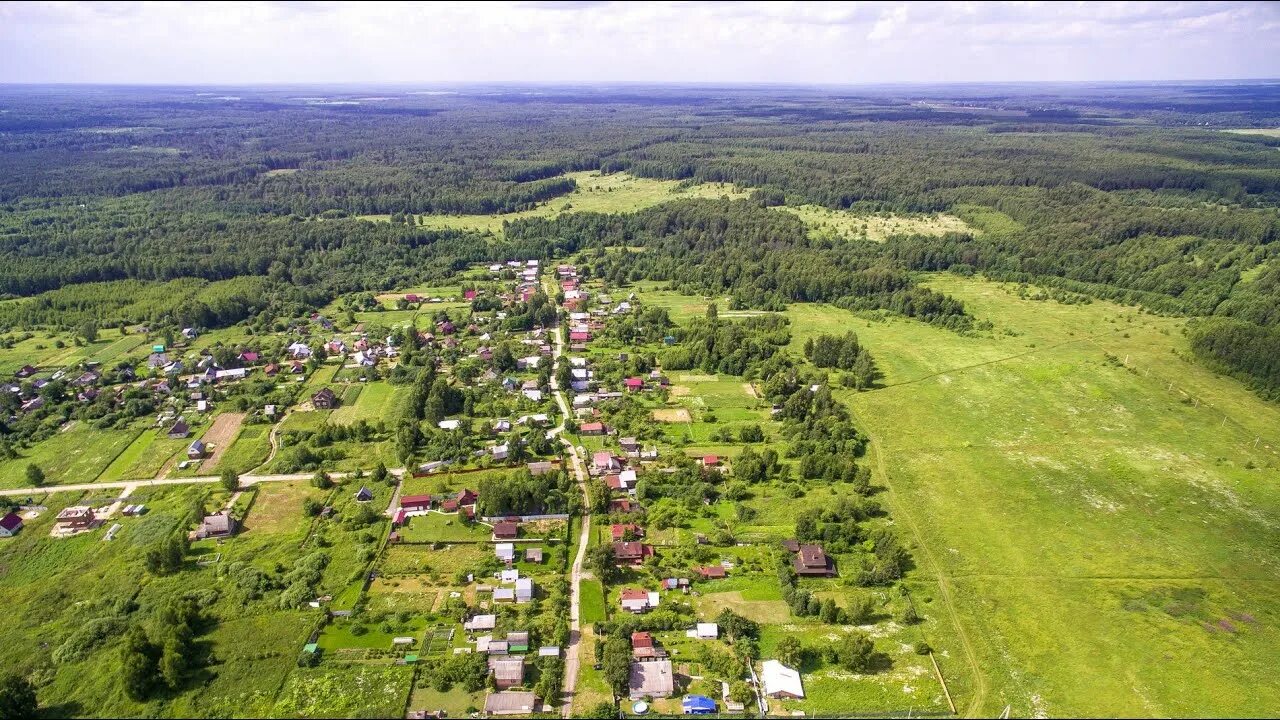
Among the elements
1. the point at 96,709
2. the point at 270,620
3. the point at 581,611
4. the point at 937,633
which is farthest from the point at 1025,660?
the point at 96,709

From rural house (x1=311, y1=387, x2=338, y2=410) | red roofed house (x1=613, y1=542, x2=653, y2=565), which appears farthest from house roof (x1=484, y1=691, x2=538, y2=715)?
rural house (x1=311, y1=387, x2=338, y2=410)

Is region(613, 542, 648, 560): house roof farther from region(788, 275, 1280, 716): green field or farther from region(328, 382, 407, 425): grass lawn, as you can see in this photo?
region(328, 382, 407, 425): grass lawn

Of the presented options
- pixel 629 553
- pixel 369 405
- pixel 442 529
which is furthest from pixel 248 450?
pixel 629 553

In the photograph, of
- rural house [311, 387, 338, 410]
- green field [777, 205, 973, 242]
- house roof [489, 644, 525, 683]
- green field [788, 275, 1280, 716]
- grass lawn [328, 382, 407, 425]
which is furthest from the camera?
green field [777, 205, 973, 242]

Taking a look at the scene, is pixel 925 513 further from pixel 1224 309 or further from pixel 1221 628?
pixel 1224 309

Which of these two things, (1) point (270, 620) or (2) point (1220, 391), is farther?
(2) point (1220, 391)

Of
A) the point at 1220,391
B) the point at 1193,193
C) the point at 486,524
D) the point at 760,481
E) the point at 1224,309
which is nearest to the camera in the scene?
the point at 486,524
